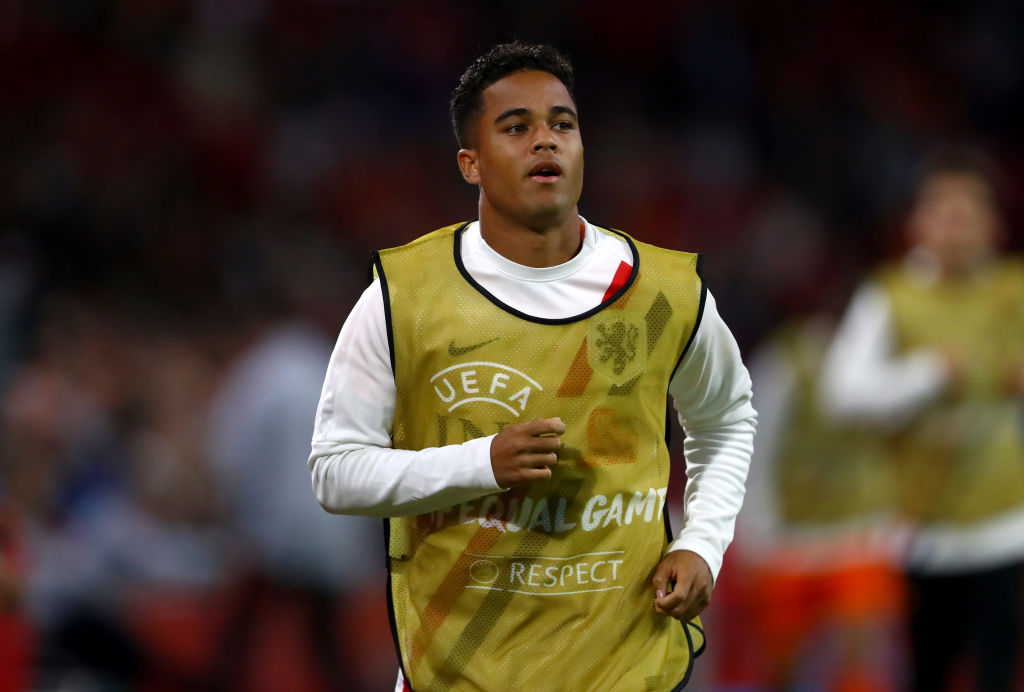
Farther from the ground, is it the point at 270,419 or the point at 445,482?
the point at 270,419

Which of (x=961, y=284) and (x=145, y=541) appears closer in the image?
(x=961, y=284)

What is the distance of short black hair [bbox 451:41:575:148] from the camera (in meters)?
2.96

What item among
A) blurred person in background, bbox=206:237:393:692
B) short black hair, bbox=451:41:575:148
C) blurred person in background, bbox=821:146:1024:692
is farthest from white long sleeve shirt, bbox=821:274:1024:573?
short black hair, bbox=451:41:575:148

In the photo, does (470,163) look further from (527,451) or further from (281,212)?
(281,212)

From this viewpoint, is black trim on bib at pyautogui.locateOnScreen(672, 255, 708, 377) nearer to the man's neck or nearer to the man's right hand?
the man's neck

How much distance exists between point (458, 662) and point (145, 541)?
4919mm

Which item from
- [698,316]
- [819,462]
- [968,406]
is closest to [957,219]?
[968,406]

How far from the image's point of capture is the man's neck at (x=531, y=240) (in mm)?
2979

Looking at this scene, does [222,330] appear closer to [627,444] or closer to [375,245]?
[375,245]

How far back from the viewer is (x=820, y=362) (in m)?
6.95

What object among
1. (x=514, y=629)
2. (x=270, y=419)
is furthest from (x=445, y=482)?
(x=270, y=419)

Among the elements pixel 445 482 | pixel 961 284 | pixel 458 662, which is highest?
pixel 961 284

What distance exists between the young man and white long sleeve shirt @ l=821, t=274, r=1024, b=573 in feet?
8.28

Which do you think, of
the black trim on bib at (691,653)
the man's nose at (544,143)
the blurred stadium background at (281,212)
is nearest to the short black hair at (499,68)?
the man's nose at (544,143)
